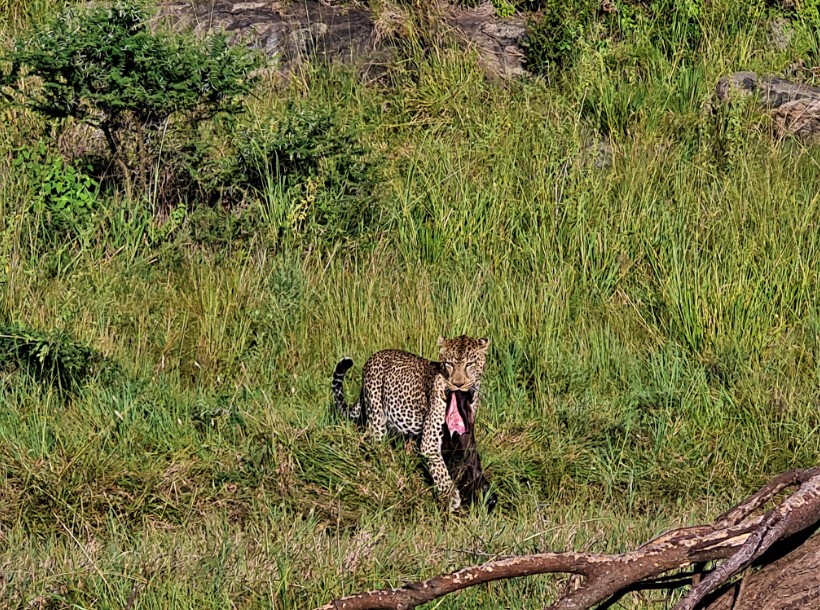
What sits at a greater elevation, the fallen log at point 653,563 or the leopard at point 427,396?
the fallen log at point 653,563

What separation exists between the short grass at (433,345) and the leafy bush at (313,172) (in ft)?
0.37

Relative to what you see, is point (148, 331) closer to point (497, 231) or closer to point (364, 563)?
point (497, 231)

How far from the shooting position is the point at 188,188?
27.8ft

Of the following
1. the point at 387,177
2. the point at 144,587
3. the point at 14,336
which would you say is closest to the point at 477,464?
the point at 144,587

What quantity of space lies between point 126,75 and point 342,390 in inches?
105

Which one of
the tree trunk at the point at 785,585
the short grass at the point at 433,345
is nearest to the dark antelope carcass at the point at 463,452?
the short grass at the point at 433,345

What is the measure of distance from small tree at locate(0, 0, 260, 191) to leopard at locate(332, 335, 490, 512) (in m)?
2.35

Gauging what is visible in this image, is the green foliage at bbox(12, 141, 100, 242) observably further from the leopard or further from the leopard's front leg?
the leopard's front leg

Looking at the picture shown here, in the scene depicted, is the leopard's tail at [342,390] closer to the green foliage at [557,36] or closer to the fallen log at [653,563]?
the green foliage at [557,36]

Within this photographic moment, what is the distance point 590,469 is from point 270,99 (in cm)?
406

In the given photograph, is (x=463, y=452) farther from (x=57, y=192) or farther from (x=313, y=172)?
(x=57, y=192)

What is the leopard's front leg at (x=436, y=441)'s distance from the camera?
5.99 metres

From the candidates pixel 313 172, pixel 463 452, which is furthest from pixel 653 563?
pixel 313 172

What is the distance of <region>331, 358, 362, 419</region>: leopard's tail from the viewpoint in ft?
21.5
